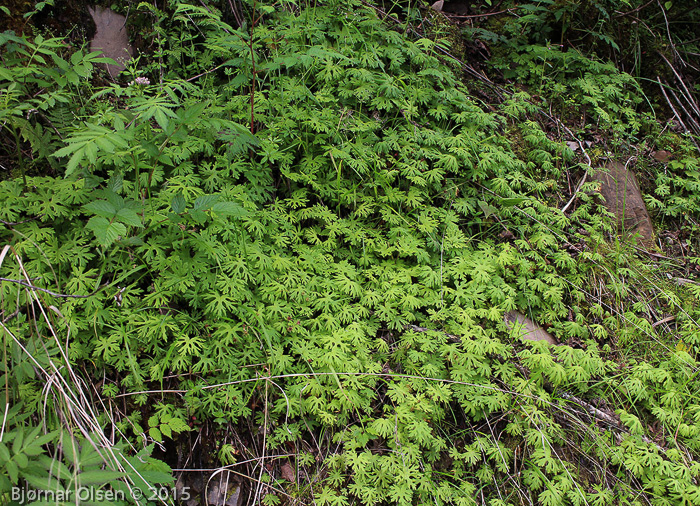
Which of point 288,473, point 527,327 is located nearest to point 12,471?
point 288,473

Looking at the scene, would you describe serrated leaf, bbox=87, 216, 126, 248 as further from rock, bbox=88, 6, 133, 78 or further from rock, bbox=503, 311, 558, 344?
rock, bbox=503, 311, 558, 344

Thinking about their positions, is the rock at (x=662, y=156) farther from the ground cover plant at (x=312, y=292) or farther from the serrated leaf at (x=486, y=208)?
the serrated leaf at (x=486, y=208)

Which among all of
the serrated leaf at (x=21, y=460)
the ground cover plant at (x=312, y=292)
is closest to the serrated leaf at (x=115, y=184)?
the ground cover plant at (x=312, y=292)

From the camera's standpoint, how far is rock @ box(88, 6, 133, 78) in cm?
370

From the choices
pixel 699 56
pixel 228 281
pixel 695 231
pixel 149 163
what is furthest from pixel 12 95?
pixel 699 56

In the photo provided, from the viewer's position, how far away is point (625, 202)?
184 inches

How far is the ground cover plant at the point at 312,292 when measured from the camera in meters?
2.49

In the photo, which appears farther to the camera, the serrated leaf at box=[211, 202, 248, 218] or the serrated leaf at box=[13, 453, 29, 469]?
the serrated leaf at box=[211, 202, 248, 218]

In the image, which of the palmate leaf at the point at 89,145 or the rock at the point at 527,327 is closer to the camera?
the palmate leaf at the point at 89,145

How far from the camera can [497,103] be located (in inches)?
190

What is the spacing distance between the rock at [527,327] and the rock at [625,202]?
1.76m

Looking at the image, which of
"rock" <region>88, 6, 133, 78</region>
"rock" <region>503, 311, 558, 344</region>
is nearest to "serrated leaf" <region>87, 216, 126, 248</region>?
"rock" <region>88, 6, 133, 78</region>

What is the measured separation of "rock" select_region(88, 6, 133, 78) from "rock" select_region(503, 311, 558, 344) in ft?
12.9

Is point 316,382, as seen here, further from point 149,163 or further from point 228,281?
point 149,163
